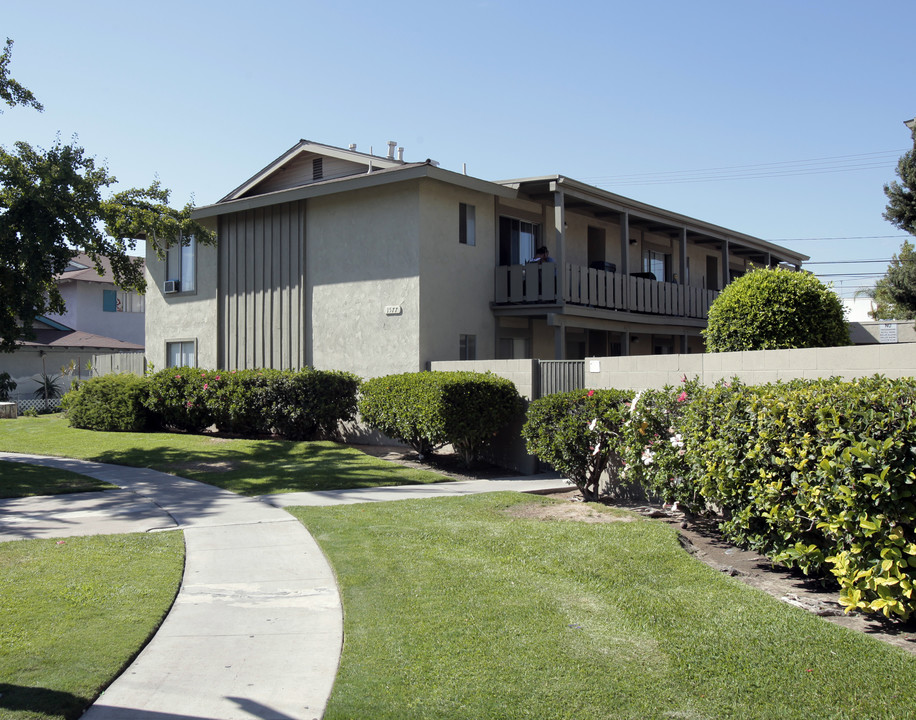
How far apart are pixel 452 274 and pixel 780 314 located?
8333 mm

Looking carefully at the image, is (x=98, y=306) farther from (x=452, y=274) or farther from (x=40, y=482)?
(x=40, y=482)

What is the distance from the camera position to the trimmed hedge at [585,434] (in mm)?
10094

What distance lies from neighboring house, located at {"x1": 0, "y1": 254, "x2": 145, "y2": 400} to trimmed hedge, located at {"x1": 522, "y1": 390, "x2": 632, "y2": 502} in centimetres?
2445

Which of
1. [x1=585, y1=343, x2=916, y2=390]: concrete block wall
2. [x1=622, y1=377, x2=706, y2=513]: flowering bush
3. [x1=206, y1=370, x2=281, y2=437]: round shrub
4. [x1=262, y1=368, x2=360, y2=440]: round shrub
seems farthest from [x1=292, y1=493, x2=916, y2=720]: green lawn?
[x1=206, y1=370, x2=281, y2=437]: round shrub

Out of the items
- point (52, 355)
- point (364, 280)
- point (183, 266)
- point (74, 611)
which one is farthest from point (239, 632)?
point (52, 355)

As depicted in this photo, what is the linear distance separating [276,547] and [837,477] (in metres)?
5.10

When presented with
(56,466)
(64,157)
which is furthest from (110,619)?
(64,157)

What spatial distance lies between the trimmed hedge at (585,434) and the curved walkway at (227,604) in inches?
77.1

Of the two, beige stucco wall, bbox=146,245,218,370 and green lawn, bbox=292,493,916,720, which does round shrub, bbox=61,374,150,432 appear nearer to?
beige stucco wall, bbox=146,245,218,370

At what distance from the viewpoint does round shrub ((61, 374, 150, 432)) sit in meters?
18.6

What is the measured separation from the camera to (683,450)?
8.21 metres

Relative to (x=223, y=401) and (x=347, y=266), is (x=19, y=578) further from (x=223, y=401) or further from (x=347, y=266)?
(x=347, y=266)

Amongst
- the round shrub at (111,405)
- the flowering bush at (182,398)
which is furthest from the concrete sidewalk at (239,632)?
the round shrub at (111,405)

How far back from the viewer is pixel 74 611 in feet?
18.3
